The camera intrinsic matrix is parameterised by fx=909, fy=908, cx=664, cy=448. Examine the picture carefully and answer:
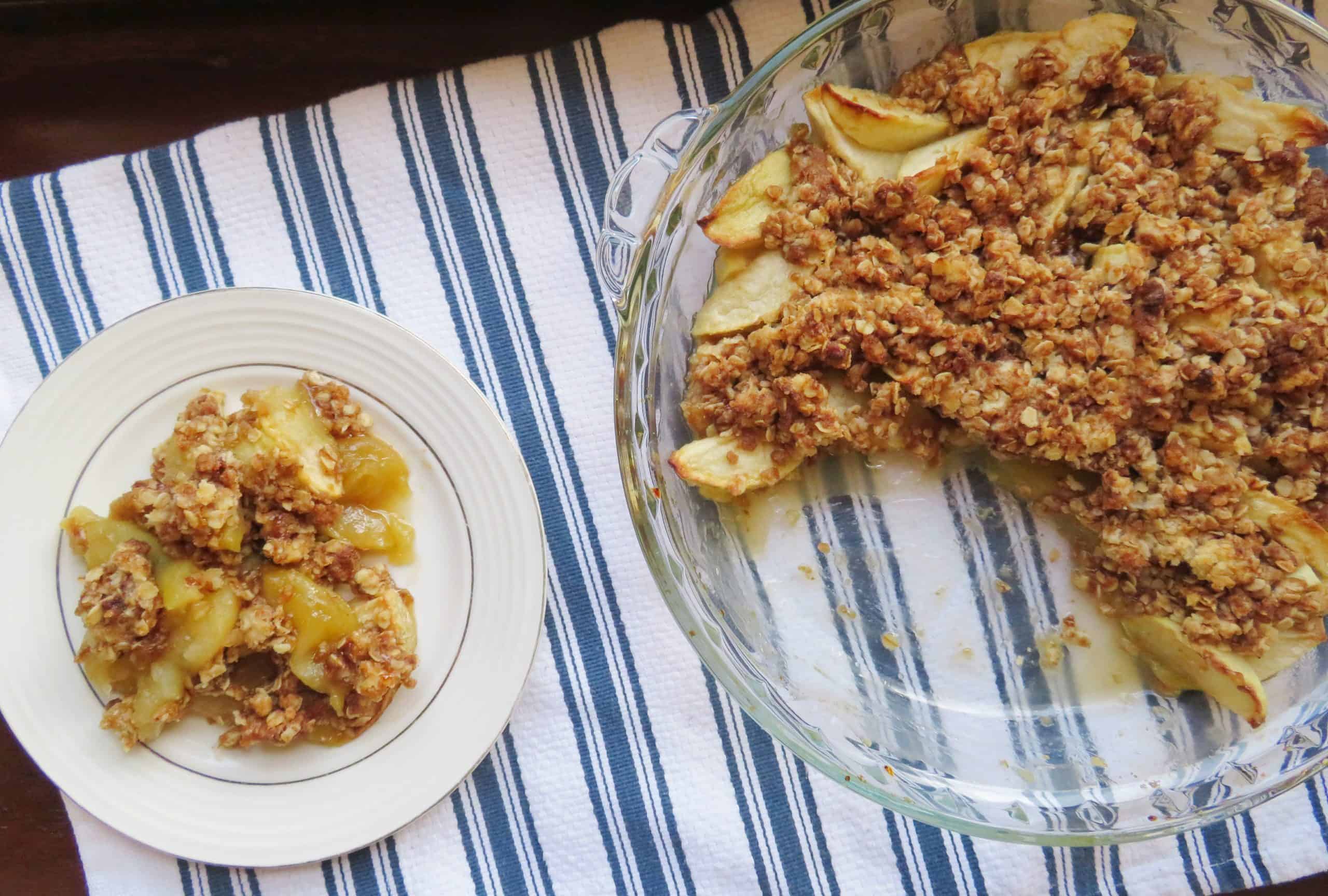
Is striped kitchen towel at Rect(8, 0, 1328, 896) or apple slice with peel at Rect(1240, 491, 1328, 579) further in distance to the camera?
striped kitchen towel at Rect(8, 0, 1328, 896)

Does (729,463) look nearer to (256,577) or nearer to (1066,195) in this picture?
(1066,195)

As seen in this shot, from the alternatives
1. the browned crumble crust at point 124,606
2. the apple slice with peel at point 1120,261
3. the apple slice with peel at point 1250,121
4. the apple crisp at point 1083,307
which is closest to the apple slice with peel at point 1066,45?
the apple crisp at point 1083,307

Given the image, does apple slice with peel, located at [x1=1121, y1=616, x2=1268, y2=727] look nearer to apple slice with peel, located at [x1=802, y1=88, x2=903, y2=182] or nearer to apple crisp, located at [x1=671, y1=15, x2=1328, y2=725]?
apple crisp, located at [x1=671, y1=15, x2=1328, y2=725]

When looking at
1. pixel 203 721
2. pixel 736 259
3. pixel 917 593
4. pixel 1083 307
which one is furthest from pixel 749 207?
pixel 203 721

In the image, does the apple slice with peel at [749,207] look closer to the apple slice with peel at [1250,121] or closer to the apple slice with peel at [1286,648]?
A: the apple slice with peel at [1250,121]

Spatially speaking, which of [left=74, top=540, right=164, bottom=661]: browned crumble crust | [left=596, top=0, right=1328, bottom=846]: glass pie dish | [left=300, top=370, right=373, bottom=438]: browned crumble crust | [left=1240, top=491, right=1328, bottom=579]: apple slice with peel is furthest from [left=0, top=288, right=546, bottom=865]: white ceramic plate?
[left=1240, top=491, right=1328, bottom=579]: apple slice with peel

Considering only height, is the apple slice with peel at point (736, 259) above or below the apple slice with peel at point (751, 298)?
above
